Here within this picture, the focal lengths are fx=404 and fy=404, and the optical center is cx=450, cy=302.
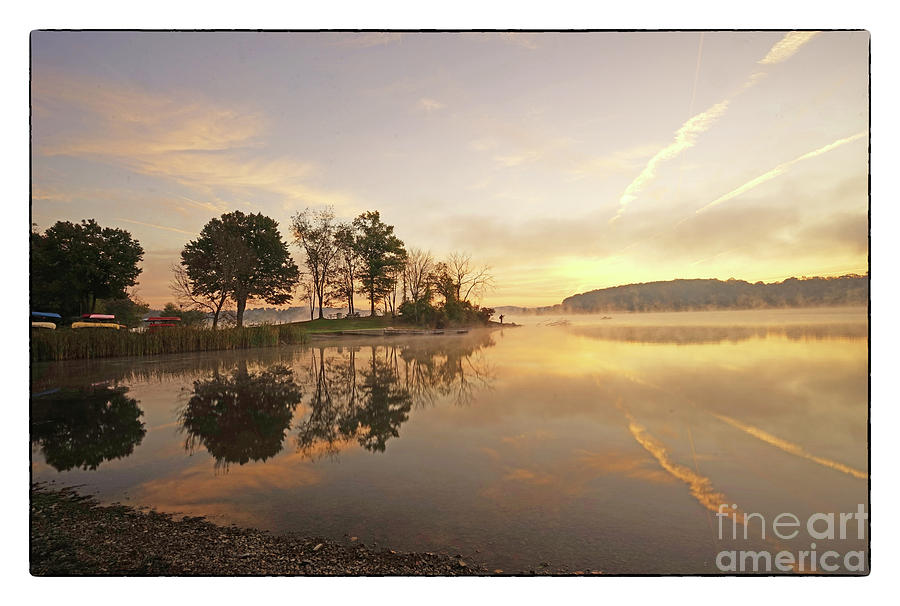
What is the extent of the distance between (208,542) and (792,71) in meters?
7.36

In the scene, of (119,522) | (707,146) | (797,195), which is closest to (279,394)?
(119,522)

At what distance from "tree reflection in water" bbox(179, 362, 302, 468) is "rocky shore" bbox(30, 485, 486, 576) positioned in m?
1.33

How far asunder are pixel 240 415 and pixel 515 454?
4402 mm

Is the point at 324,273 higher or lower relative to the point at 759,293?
higher

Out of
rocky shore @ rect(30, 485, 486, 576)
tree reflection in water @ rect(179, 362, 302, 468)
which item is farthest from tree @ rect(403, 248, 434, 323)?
rocky shore @ rect(30, 485, 486, 576)

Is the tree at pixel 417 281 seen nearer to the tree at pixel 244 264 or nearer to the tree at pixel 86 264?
the tree at pixel 244 264

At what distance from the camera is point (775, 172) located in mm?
5430

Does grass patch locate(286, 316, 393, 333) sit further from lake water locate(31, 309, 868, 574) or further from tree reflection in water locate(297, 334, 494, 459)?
lake water locate(31, 309, 868, 574)

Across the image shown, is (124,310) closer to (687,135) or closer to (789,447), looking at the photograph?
(687,135)

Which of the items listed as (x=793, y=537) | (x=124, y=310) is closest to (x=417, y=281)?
(x=124, y=310)

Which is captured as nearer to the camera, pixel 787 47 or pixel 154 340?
pixel 787 47

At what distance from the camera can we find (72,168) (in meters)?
5.02

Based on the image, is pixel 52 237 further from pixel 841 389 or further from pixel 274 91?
pixel 841 389

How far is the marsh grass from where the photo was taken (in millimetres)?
11423
